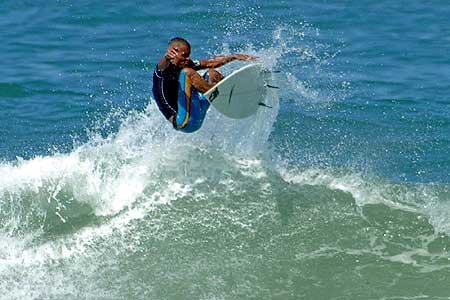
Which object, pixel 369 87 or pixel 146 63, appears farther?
pixel 146 63

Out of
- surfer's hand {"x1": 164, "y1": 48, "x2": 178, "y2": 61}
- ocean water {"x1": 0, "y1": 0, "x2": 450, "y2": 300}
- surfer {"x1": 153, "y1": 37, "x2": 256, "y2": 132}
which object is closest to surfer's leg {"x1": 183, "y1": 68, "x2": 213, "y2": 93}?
surfer {"x1": 153, "y1": 37, "x2": 256, "y2": 132}

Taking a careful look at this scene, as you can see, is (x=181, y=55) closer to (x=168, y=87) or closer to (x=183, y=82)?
(x=183, y=82)

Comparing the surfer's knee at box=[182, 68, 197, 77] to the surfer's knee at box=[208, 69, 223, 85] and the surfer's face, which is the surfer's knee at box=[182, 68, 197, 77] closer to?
the surfer's face

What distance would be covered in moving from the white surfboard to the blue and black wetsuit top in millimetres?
397

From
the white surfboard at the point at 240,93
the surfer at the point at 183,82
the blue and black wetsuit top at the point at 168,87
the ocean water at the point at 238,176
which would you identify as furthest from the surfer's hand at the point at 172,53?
the ocean water at the point at 238,176

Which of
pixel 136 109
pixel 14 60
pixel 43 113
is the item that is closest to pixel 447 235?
pixel 136 109

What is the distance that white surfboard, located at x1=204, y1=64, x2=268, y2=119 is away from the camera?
11.6 m

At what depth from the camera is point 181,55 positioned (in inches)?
442

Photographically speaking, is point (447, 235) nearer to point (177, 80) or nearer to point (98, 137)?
point (177, 80)

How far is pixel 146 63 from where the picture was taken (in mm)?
18156

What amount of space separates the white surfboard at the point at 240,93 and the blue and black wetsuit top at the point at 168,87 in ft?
1.30

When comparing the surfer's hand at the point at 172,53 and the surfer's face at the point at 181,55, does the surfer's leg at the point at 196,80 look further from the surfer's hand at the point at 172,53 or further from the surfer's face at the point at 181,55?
the surfer's hand at the point at 172,53

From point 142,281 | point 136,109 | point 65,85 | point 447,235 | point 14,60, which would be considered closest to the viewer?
point 142,281

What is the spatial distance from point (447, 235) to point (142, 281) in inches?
149
